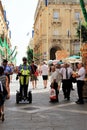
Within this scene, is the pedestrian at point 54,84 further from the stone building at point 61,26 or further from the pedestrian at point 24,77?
the stone building at point 61,26

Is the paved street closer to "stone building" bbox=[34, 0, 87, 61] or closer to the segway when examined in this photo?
the segway

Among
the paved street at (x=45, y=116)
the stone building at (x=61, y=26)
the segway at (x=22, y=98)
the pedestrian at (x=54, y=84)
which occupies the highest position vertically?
the stone building at (x=61, y=26)

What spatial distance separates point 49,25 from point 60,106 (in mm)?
73842

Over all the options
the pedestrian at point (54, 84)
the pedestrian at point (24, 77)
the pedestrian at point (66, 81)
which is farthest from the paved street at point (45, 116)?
the pedestrian at point (66, 81)

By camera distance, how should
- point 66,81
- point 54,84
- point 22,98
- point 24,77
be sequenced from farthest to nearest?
1. point 66,81
2. point 54,84
3. point 24,77
4. point 22,98

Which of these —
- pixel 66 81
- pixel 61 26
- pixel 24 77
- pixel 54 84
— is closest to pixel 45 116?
pixel 24 77

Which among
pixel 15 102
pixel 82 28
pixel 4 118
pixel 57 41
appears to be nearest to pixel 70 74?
pixel 15 102

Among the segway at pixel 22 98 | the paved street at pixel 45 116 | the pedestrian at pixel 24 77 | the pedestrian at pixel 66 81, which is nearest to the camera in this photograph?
the paved street at pixel 45 116

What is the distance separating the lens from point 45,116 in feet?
42.4

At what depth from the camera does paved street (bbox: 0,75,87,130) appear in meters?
11.0

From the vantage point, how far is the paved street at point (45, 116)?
36.1 ft

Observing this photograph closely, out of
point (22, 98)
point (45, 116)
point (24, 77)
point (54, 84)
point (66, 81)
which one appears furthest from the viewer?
point (66, 81)

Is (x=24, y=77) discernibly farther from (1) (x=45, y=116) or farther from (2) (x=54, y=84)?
(1) (x=45, y=116)

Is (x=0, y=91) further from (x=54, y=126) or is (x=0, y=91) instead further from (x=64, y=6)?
(x=64, y=6)
